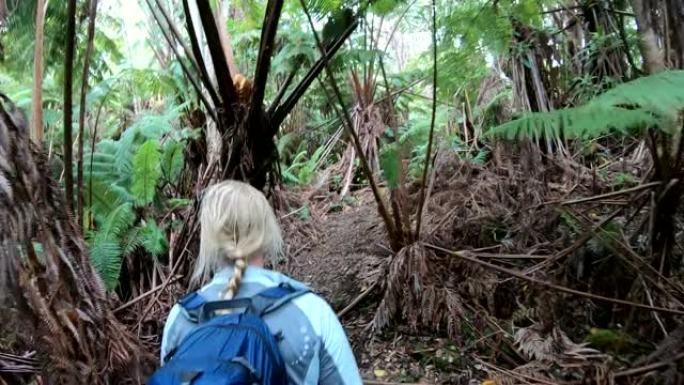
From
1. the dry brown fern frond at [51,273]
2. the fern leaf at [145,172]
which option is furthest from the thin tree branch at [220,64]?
the dry brown fern frond at [51,273]

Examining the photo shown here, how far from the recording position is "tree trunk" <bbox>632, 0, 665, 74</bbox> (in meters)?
2.77

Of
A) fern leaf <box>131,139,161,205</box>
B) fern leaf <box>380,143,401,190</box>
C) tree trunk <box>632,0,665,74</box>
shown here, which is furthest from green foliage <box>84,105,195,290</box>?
tree trunk <box>632,0,665,74</box>

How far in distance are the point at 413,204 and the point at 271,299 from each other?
121 inches

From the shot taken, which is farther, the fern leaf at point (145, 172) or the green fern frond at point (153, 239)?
the fern leaf at point (145, 172)

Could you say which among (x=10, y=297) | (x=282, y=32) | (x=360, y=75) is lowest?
(x=10, y=297)

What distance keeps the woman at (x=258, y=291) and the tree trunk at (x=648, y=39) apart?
2259mm

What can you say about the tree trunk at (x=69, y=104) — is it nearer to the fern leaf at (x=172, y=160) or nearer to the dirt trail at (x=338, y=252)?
the fern leaf at (x=172, y=160)

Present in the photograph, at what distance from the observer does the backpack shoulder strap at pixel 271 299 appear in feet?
4.26

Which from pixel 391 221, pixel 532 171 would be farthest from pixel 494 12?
pixel 391 221

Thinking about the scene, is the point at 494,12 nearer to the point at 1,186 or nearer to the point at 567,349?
the point at 567,349

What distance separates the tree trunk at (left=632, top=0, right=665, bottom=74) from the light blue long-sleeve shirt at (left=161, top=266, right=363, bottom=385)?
7.50ft

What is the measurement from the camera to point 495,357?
9.45 ft

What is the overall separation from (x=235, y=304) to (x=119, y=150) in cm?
379

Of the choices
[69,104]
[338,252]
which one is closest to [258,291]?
[69,104]
